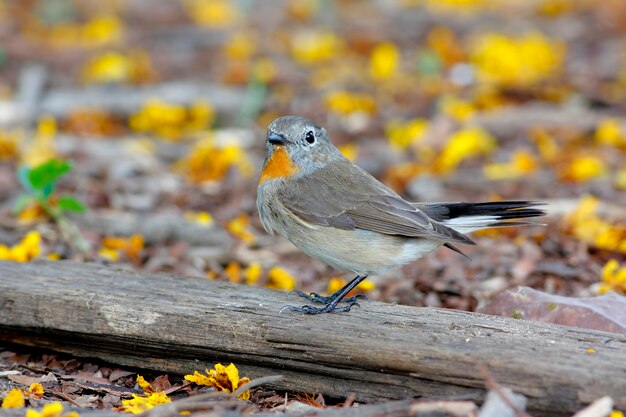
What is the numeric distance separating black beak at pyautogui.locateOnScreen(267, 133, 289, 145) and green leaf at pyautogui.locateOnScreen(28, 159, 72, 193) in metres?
1.26

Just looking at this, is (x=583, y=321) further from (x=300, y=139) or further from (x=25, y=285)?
(x=25, y=285)

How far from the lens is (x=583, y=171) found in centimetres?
732

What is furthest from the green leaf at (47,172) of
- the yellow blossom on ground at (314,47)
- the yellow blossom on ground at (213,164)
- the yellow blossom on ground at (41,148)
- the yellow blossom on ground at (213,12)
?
the yellow blossom on ground at (213,12)

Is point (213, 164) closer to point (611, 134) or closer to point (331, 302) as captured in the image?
point (331, 302)

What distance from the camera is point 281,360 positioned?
4.02 metres

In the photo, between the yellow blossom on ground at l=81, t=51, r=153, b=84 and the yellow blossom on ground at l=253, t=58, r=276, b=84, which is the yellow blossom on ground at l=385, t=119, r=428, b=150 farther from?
the yellow blossom on ground at l=81, t=51, r=153, b=84

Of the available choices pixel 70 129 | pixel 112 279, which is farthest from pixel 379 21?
pixel 112 279

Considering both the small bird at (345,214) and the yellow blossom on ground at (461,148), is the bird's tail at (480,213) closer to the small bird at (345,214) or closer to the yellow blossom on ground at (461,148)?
the small bird at (345,214)

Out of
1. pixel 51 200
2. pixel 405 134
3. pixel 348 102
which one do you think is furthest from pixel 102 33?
pixel 51 200

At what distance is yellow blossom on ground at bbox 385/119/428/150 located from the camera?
8.31 metres

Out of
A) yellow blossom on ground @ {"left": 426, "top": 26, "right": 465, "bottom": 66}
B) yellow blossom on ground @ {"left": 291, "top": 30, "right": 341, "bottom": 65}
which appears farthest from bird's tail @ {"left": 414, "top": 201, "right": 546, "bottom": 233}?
yellow blossom on ground @ {"left": 291, "top": 30, "right": 341, "bottom": 65}

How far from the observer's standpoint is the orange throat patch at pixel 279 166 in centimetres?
516

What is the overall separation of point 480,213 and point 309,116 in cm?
431

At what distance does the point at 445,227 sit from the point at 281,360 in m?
1.27
